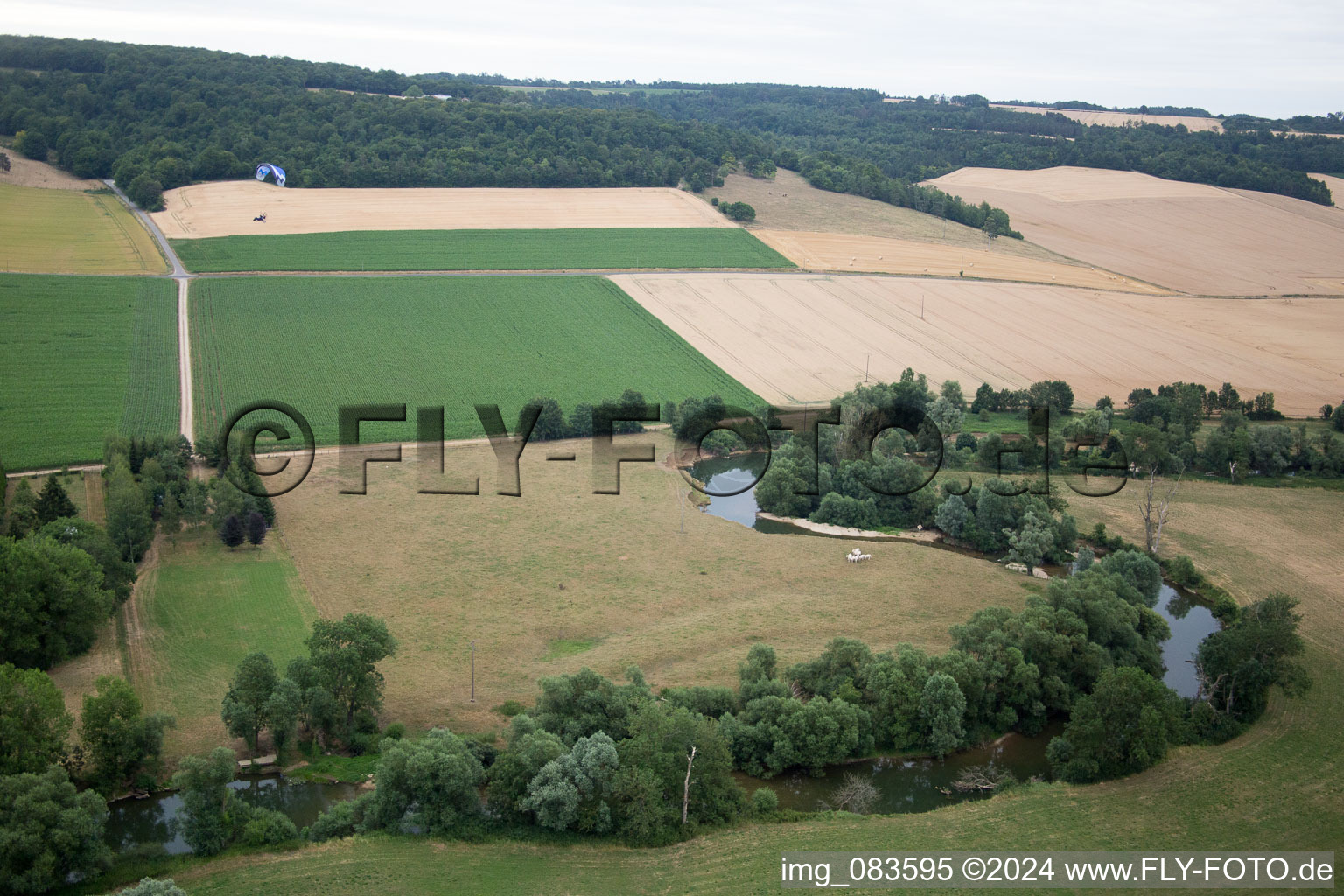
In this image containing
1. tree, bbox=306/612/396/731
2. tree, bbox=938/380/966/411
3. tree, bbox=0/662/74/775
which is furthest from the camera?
tree, bbox=938/380/966/411

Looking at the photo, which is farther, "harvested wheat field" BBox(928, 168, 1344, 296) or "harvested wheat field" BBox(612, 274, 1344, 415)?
"harvested wheat field" BBox(928, 168, 1344, 296)

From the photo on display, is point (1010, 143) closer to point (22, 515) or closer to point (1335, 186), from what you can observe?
point (1335, 186)

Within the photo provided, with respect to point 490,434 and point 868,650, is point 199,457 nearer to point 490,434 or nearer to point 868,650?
point 490,434

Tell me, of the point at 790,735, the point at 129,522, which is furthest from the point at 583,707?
the point at 129,522

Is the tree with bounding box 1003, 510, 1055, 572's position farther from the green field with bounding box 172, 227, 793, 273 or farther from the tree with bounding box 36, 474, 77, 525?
the green field with bounding box 172, 227, 793, 273

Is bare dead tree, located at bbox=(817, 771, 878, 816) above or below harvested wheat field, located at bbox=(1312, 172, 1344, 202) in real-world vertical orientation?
below

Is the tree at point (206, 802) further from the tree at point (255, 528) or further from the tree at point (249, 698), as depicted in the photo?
the tree at point (255, 528)

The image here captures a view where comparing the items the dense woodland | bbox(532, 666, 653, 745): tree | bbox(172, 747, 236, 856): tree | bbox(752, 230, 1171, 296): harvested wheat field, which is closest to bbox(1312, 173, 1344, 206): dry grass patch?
the dense woodland
